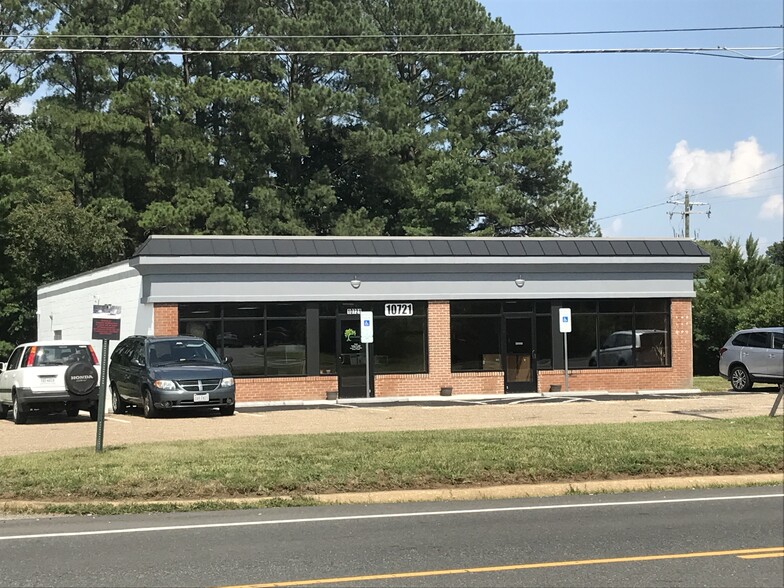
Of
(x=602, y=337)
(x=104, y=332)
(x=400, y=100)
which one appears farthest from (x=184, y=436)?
(x=400, y=100)

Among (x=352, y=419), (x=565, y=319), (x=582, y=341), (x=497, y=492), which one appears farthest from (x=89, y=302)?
(x=497, y=492)

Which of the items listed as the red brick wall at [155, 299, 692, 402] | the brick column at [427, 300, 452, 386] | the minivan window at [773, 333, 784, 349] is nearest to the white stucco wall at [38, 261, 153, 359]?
the red brick wall at [155, 299, 692, 402]

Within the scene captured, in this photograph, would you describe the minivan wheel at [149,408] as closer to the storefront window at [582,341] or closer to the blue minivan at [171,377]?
the blue minivan at [171,377]

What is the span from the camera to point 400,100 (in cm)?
4956

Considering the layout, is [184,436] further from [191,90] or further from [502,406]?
[191,90]

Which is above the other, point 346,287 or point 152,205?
point 152,205

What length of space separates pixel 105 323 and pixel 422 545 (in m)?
6.70

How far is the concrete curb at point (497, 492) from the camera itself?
10.8 m

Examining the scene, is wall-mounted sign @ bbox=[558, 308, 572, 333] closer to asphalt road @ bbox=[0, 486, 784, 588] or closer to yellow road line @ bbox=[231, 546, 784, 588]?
asphalt road @ bbox=[0, 486, 784, 588]

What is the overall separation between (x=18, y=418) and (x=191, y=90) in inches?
1132

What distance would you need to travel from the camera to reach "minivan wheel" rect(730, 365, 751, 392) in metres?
26.6

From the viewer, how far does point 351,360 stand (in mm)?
27281

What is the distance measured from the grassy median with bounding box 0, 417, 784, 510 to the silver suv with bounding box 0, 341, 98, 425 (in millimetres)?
5824

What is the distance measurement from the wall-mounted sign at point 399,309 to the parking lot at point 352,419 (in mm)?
4089
